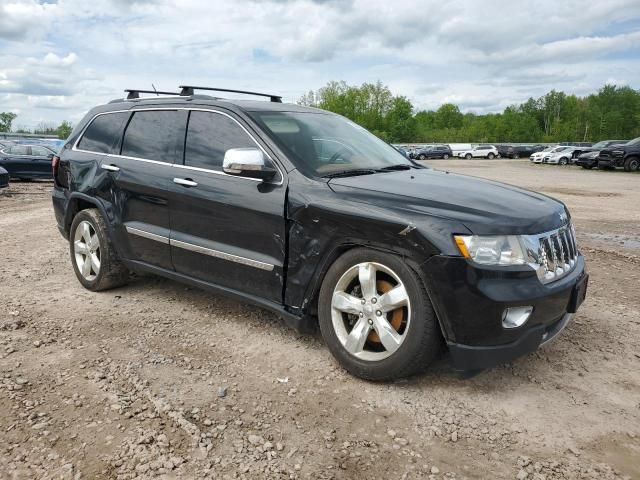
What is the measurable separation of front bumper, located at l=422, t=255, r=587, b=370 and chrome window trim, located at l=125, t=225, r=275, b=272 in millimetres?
1201

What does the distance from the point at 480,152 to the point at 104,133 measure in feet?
192

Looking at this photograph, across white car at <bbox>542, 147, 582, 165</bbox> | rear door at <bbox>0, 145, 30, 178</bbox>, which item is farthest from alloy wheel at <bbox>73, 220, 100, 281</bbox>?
white car at <bbox>542, 147, 582, 165</bbox>

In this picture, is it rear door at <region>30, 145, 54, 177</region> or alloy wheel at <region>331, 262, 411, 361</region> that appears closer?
alloy wheel at <region>331, 262, 411, 361</region>

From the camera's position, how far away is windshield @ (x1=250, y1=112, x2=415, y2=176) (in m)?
3.87

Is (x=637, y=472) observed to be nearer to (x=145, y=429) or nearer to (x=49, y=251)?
(x=145, y=429)

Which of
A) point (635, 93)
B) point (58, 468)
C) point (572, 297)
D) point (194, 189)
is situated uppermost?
point (635, 93)

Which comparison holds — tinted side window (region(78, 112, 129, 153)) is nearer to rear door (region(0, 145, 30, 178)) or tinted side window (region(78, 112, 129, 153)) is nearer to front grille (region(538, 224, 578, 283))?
front grille (region(538, 224, 578, 283))

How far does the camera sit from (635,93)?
105m

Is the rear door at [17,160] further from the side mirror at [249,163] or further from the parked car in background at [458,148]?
the parked car in background at [458,148]

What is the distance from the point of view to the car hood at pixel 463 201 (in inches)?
122

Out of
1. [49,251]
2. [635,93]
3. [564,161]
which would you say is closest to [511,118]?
[635,93]

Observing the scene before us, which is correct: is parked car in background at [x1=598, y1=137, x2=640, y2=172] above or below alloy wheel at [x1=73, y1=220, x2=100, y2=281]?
above

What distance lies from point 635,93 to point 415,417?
120642 mm

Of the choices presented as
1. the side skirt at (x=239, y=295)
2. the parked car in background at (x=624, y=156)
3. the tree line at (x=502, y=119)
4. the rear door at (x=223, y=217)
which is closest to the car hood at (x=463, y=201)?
the rear door at (x=223, y=217)
